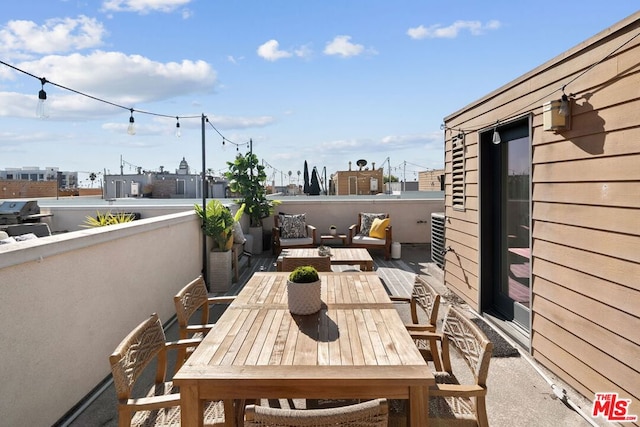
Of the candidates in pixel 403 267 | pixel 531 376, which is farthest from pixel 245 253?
pixel 531 376

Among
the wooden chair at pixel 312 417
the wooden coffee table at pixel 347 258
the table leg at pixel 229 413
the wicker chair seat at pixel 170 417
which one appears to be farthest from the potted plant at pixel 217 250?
the wooden chair at pixel 312 417

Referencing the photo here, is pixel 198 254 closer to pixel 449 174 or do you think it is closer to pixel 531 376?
pixel 449 174

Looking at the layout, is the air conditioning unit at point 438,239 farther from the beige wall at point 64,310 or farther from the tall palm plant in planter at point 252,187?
the beige wall at point 64,310

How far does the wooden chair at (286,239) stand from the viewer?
25.2 feet

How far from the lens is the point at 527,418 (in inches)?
92.3

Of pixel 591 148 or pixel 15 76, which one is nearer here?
pixel 591 148

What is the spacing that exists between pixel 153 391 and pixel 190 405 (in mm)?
533

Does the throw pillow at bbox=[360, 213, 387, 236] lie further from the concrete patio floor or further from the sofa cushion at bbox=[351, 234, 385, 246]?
the concrete patio floor

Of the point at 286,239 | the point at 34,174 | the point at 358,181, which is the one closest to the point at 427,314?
the point at 286,239

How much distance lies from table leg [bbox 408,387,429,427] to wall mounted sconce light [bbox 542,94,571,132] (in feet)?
7.39

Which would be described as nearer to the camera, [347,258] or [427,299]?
[427,299]

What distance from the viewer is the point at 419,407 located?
4.91ft

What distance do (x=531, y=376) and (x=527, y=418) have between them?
0.62 metres

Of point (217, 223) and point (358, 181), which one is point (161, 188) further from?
point (217, 223)
